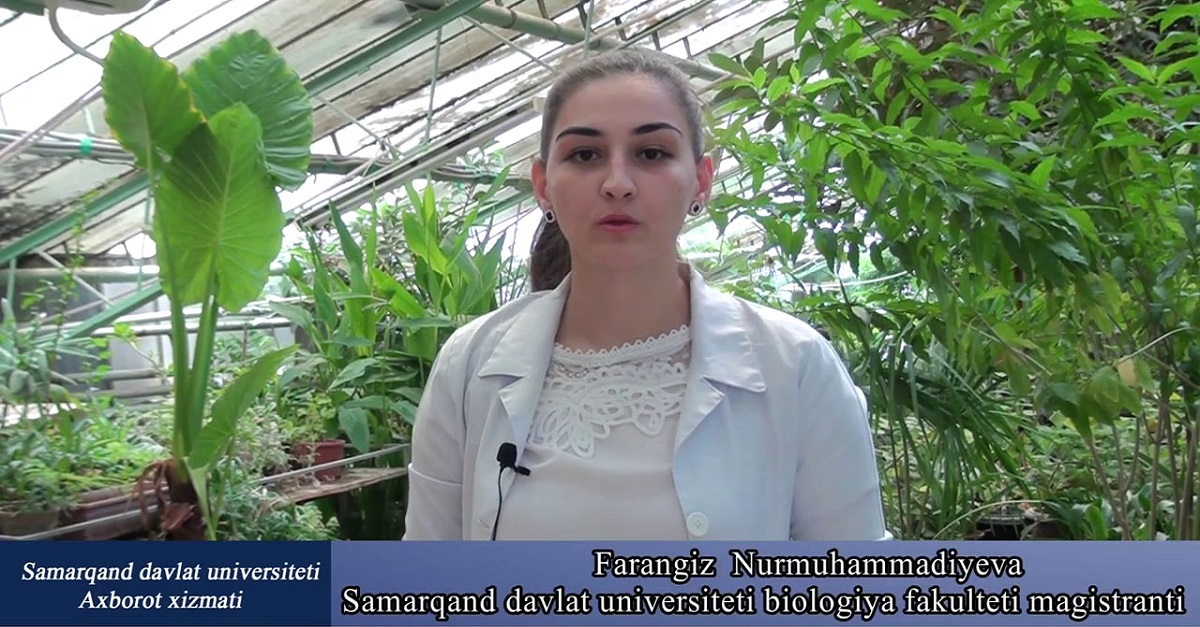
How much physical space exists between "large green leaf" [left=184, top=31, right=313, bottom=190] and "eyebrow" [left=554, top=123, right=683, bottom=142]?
0.64m

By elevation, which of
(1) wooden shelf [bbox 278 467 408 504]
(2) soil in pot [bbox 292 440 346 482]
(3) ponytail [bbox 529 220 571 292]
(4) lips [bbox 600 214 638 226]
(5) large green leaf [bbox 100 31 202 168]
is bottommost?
(4) lips [bbox 600 214 638 226]

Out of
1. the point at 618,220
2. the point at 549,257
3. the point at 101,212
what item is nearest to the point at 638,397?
the point at 618,220

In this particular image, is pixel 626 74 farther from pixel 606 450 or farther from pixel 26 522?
pixel 26 522

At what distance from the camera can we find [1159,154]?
114 centimetres

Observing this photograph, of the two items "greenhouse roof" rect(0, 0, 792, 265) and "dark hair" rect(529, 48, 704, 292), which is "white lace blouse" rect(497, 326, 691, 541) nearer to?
"dark hair" rect(529, 48, 704, 292)

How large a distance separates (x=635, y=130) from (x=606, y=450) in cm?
22

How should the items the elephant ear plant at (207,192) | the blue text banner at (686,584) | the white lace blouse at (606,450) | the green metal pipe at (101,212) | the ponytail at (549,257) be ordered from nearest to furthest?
the blue text banner at (686,584)
the white lace blouse at (606,450)
the ponytail at (549,257)
the elephant ear plant at (207,192)
the green metal pipe at (101,212)

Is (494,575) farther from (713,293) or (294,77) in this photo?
(294,77)

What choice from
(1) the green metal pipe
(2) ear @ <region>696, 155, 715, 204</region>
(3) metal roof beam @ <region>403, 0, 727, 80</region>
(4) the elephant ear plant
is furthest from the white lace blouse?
(3) metal roof beam @ <region>403, 0, 727, 80</region>

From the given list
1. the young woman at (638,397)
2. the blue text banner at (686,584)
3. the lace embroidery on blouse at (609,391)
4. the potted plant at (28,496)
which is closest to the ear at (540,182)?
the young woman at (638,397)

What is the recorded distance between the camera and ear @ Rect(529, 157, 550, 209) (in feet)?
2.61

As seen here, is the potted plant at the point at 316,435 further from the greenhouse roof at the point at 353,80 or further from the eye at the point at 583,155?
the eye at the point at 583,155

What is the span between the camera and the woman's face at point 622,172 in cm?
73

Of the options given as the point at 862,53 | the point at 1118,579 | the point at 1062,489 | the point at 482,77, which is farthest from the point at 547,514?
the point at 482,77
